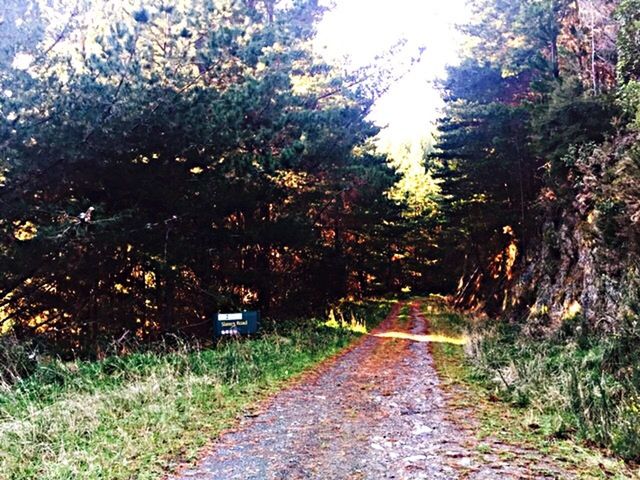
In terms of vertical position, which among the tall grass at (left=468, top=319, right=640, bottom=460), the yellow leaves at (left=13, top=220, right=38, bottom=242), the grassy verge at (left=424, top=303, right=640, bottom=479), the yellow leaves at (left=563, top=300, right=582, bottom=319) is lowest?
the grassy verge at (left=424, top=303, right=640, bottom=479)

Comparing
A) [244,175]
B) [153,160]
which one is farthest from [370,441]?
[153,160]

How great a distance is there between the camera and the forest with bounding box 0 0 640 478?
8.99 meters

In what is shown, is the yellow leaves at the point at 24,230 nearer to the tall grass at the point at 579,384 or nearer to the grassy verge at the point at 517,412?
the grassy verge at the point at 517,412

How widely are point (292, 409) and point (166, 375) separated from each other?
222 cm

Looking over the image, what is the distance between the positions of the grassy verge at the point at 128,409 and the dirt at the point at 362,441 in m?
0.44

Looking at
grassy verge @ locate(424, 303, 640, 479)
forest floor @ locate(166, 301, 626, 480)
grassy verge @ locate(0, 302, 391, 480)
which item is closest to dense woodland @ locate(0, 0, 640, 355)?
grassy verge @ locate(424, 303, 640, 479)

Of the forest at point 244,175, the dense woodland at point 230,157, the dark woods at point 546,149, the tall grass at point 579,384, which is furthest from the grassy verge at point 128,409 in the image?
the dark woods at point 546,149

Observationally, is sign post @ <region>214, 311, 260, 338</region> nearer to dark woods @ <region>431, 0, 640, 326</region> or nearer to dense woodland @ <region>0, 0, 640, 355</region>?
dense woodland @ <region>0, 0, 640, 355</region>

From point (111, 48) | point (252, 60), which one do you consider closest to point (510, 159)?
point (252, 60)

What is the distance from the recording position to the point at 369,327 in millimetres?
18281

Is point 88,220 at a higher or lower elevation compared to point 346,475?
higher

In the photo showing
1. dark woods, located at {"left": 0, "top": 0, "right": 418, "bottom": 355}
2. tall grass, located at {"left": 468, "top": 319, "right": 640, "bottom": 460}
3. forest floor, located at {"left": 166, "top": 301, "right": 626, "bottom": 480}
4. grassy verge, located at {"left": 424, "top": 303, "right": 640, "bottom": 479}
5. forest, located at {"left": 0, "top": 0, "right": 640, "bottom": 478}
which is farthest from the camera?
dark woods, located at {"left": 0, "top": 0, "right": 418, "bottom": 355}

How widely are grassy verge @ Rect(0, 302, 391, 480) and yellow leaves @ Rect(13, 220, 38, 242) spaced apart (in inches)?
133

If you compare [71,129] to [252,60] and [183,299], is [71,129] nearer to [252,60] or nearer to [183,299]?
[252,60]
